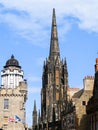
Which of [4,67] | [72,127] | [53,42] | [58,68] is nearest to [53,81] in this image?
[58,68]

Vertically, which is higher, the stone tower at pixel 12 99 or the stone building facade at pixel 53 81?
the stone building facade at pixel 53 81

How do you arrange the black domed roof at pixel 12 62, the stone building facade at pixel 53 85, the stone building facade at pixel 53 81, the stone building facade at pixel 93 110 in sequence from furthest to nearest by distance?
the stone building facade at pixel 53 81 < the stone building facade at pixel 53 85 < the black domed roof at pixel 12 62 < the stone building facade at pixel 93 110

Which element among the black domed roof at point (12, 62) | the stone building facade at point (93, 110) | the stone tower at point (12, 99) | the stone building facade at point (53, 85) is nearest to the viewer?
the stone building facade at point (93, 110)

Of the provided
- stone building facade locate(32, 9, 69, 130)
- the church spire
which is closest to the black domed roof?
stone building facade locate(32, 9, 69, 130)

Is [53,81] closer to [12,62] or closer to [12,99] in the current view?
[12,62]

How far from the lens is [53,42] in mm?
175000

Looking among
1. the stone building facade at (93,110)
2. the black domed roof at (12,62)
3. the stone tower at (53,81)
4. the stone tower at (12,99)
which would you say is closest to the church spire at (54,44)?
the stone tower at (53,81)

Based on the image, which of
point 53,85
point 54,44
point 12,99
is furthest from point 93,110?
point 54,44

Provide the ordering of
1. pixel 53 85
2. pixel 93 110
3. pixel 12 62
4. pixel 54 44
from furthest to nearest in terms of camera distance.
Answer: pixel 54 44 < pixel 53 85 < pixel 12 62 < pixel 93 110

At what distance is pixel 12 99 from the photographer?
10081cm

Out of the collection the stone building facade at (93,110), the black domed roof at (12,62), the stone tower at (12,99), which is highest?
the black domed roof at (12,62)

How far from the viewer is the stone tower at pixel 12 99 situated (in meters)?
98.1

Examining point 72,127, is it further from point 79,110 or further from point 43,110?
point 43,110

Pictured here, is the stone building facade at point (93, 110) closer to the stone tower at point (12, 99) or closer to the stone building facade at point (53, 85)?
the stone tower at point (12, 99)
